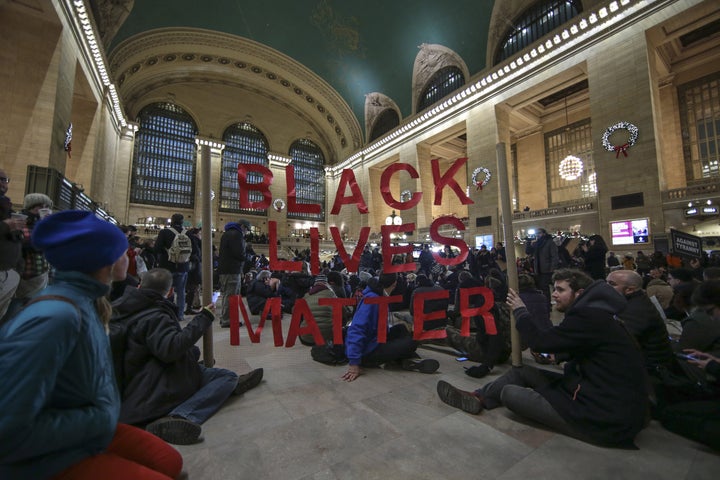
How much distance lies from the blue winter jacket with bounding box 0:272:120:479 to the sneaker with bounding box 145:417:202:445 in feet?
2.87

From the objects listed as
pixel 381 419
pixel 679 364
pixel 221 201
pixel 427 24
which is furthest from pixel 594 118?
pixel 221 201

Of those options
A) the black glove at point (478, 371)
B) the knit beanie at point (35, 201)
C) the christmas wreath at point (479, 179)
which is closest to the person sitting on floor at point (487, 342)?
the black glove at point (478, 371)

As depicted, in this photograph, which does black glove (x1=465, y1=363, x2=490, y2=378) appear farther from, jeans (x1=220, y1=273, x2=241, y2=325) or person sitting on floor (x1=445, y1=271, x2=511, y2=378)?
jeans (x1=220, y1=273, x2=241, y2=325)

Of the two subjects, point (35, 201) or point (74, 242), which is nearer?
point (74, 242)

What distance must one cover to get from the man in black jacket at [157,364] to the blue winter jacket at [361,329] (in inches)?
47.0

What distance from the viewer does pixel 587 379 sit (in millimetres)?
1824

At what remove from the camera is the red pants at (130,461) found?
89cm

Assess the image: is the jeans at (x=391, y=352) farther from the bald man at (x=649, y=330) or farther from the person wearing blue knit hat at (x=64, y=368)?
the person wearing blue knit hat at (x=64, y=368)

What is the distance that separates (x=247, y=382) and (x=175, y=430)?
29.2 inches

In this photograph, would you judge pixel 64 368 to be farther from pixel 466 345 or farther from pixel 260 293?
pixel 260 293

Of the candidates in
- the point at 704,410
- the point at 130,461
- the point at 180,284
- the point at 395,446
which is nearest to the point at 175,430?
the point at 130,461

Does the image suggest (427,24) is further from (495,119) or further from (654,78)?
(654,78)

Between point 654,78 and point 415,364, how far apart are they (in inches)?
580

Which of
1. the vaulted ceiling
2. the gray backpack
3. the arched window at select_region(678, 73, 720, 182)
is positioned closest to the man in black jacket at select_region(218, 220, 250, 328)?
the gray backpack
